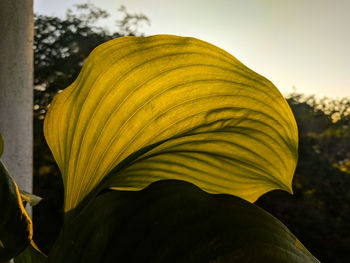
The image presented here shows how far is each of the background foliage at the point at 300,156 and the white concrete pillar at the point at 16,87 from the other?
83 centimetres

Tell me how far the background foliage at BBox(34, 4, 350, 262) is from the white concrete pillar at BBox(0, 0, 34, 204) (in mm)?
832

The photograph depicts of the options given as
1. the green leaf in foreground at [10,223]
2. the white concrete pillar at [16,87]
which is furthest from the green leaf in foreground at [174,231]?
the white concrete pillar at [16,87]

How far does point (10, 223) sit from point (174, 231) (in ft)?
0.34

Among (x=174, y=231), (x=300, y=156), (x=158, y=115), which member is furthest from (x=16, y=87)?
(x=300, y=156)

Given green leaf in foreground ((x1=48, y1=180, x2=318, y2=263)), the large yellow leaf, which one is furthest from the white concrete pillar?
green leaf in foreground ((x1=48, y1=180, x2=318, y2=263))

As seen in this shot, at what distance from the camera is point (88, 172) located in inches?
12.1

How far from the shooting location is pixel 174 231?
0.66 ft

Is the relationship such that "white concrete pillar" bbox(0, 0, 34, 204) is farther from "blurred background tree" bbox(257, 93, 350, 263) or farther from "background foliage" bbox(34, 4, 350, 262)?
"blurred background tree" bbox(257, 93, 350, 263)

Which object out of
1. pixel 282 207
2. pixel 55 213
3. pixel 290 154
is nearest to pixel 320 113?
pixel 282 207

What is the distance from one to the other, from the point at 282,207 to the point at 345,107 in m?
0.85

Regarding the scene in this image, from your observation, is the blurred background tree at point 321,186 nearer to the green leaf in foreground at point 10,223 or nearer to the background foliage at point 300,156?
the background foliage at point 300,156

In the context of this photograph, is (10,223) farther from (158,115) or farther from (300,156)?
(300,156)

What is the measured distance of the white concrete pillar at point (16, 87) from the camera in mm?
1653

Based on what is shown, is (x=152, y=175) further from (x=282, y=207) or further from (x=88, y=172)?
(x=282, y=207)
